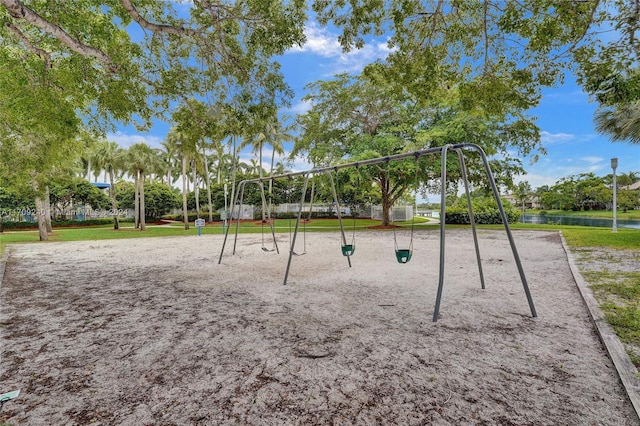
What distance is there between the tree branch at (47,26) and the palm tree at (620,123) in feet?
52.5

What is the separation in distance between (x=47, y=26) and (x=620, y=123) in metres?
19.1

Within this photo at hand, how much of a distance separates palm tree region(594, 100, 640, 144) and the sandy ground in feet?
35.4

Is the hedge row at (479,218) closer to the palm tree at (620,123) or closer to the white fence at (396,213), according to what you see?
the white fence at (396,213)

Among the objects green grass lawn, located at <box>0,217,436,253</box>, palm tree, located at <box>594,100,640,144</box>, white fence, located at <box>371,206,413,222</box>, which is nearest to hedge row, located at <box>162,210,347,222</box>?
white fence, located at <box>371,206,413,222</box>

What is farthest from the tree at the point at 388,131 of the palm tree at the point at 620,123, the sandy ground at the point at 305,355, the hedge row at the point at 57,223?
Answer: the hedge row at the point at 57,223

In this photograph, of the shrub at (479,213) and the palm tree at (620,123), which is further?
the shrub at (479,213)

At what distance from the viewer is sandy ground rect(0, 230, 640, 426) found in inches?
77.1

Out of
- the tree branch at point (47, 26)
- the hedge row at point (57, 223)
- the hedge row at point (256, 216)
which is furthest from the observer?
the hedge row at point (256, 216)

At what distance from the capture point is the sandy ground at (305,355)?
1958 mm

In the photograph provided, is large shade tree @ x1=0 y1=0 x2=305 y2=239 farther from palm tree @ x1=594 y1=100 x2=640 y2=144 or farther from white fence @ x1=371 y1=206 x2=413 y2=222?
white fence @ x1=371 y1=206 x2=413 y2=222

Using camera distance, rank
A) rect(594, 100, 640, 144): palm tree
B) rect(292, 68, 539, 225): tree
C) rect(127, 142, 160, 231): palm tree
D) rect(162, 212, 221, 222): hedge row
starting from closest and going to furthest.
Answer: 1. rect(594, 100, 640, 144): palm tree
2. rect(292, 68, 539, 225): tree
3. rect(127, 142, 160, 231): palm tree
4. rect(162, 212, 221, 222): hedge row

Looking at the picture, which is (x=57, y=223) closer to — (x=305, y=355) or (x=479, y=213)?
(x=305, y=355)

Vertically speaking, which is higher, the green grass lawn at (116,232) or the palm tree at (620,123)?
the palm tree at (620,123)

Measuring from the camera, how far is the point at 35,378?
2395 mm
